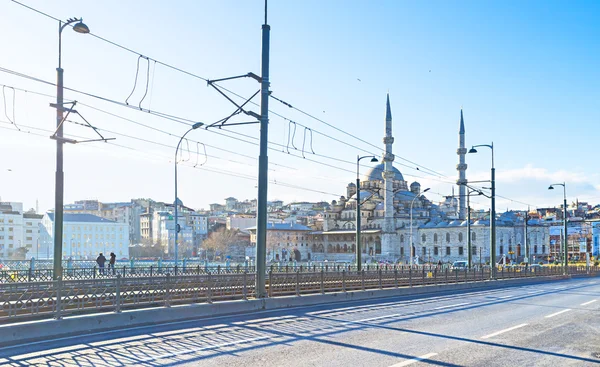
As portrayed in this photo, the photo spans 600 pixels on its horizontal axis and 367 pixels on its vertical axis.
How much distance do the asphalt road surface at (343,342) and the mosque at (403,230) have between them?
87.1 meters

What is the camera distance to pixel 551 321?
15.8 metres

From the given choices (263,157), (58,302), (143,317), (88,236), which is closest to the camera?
(58,302)

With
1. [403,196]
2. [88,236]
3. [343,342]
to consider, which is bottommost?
[343,342]

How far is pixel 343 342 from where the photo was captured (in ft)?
39.2

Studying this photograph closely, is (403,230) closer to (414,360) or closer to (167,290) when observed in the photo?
(167,290)

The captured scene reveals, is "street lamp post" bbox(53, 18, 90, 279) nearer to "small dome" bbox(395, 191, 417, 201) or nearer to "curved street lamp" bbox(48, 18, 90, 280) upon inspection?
"curved street lamp" bbox(48, 18, 90, 280)

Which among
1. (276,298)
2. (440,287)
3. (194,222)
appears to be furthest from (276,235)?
(276,298)

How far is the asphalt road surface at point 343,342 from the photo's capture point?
10.0m

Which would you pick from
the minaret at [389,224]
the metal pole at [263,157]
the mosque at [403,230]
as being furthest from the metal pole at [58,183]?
the minaret at [389,224]

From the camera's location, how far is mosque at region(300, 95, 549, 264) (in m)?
114

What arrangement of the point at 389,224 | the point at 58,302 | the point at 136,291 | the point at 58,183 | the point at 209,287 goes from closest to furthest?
the point at 58,302 < the point at 136,291 < the point at 209,287 < the point at 58,183 < the point at 389,224

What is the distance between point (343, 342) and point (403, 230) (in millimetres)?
112827

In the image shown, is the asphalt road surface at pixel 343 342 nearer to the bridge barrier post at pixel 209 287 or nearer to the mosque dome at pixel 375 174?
the bridge barrier post at pixel 209 287

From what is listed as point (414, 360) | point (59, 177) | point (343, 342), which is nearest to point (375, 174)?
point (59, 177)
